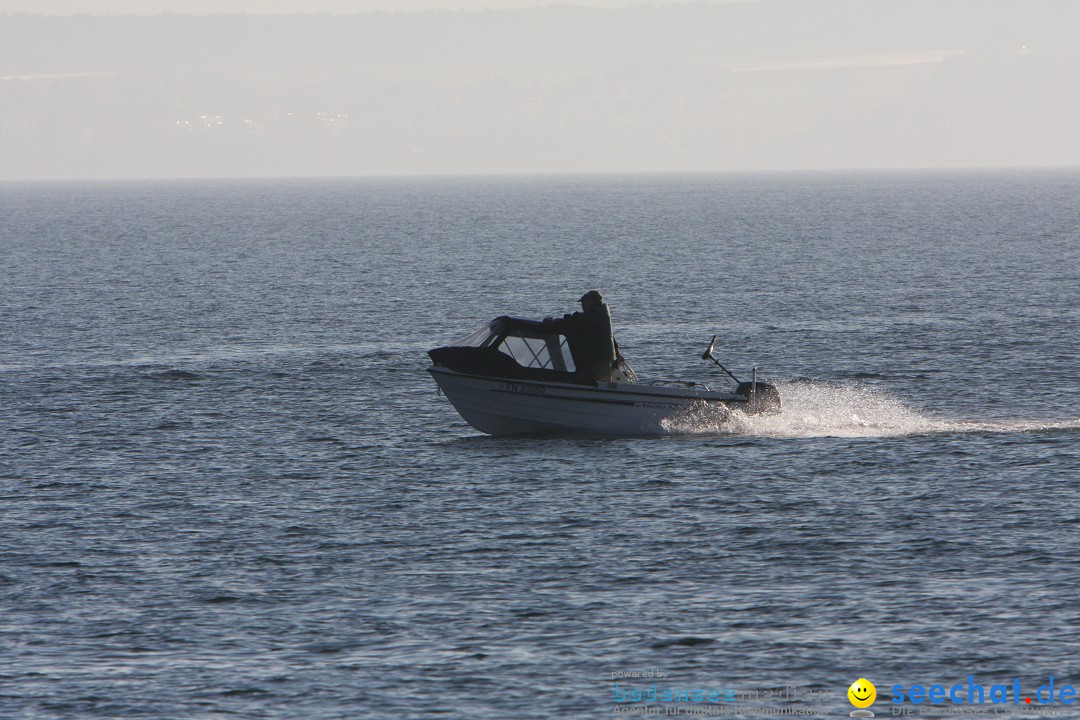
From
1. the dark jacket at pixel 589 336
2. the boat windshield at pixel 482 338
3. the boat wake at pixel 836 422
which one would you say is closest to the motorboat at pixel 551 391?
the boat windshield at pixel 482 338

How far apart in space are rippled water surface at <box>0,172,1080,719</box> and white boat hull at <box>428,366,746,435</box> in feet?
1.88

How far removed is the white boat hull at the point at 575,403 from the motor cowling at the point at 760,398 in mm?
241

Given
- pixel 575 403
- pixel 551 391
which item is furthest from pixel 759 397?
pixel 551 391

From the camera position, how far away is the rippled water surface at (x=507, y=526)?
1992 cm

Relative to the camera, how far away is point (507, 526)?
27594 millimetres

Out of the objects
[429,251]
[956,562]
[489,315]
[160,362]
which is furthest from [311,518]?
[429,251]

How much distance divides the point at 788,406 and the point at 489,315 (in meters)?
30.7

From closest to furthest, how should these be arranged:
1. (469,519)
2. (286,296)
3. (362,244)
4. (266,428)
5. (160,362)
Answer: (469,519)
(266,428)
(160,362)
(286,296)
(362,244)

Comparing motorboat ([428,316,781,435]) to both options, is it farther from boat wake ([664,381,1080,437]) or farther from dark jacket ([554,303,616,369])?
boat wake ([664,381,1080,437])

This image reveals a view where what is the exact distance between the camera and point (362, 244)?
5497 inches

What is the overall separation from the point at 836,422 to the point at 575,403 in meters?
8.69

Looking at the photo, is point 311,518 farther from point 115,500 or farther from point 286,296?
point 286,296

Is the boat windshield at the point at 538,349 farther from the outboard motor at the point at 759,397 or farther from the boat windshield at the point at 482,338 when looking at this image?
the outboard motor at the point at 759,397

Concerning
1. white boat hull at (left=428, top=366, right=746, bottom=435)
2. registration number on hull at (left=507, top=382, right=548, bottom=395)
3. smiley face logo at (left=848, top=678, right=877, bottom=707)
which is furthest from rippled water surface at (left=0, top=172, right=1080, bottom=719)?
registration number on hull at (left=507, top=382, right=548, bottom=395)
